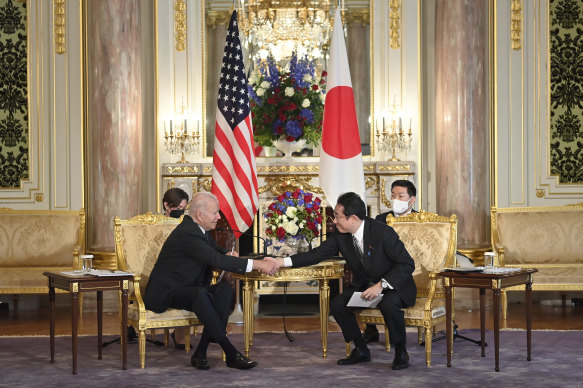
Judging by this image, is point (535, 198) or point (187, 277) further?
point (535, 198)

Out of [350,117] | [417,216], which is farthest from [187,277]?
[350,117]

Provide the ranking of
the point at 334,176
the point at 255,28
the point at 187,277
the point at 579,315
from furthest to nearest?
the point at 255,28
the point at 579,315
the point at 334,176
the point at 187,277

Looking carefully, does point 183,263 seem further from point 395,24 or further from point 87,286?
point 395,24

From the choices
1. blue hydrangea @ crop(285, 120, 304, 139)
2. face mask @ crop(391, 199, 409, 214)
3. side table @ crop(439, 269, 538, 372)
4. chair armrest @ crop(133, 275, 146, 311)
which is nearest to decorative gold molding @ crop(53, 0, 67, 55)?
blue hydrangea @ crop(285, 120, 304, 139)

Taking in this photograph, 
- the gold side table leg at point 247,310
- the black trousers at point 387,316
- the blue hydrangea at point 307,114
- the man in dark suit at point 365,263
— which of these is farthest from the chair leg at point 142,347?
the blue hydrangea at point 307,114

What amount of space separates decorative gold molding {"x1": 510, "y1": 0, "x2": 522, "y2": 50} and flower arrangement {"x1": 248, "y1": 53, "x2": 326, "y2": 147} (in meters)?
2.22

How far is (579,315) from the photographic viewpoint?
9102mm

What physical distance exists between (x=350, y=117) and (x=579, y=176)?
3.19 m

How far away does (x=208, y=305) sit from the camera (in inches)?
250

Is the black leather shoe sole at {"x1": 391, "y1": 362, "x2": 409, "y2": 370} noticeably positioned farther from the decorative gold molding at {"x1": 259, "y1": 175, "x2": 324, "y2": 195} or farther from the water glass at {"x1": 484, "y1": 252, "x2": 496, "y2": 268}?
the decorative gold molding at {"x1": 259, "y1": 175, "x2": 324, "y2": 195}

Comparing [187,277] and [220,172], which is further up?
[220,172]

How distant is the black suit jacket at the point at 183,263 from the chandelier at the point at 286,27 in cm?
385

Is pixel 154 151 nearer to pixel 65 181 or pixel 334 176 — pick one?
pixel 65 181

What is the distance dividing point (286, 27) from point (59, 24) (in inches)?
103
